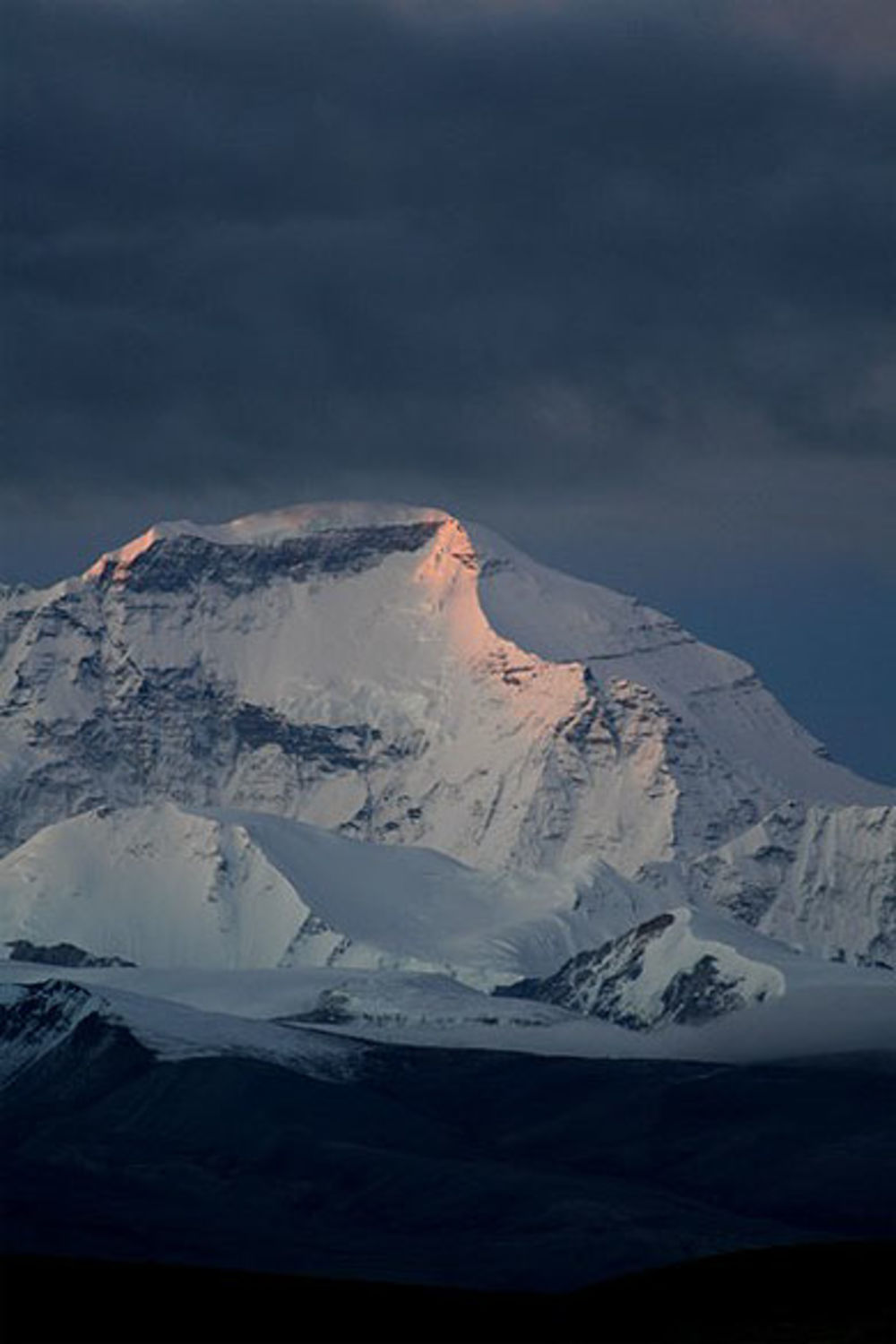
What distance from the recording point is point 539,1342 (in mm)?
197500

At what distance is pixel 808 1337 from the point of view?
196 meters

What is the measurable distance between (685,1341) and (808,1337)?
16.6ft

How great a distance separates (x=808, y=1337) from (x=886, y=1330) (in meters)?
3.56

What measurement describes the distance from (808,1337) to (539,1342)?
1117 cm

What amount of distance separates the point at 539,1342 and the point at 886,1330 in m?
14.4

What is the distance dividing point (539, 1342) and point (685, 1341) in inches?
246

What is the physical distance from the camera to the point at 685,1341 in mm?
195750

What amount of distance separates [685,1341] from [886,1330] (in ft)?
27.9
